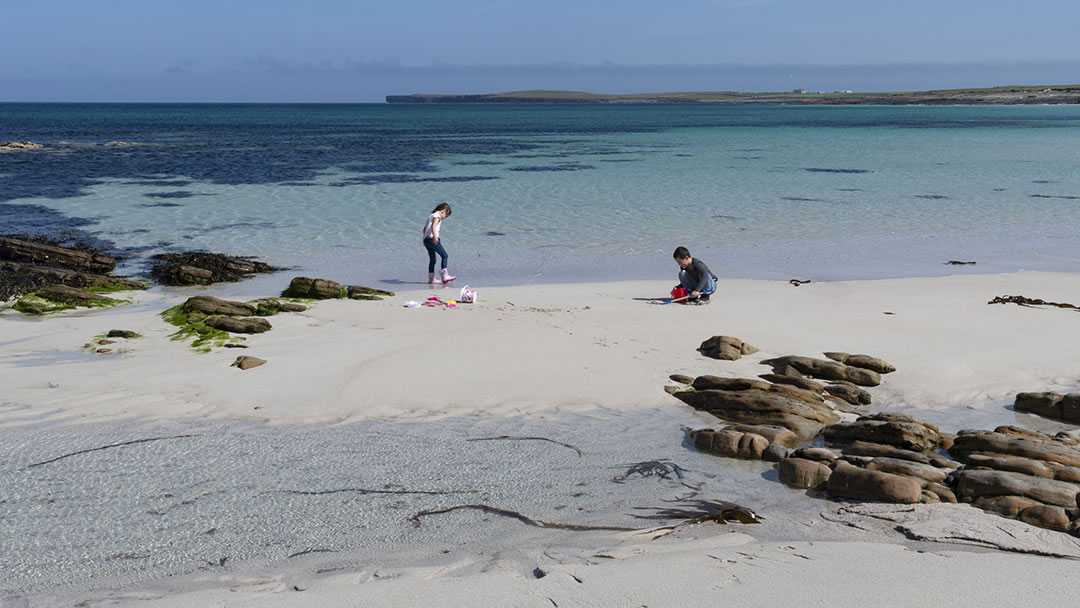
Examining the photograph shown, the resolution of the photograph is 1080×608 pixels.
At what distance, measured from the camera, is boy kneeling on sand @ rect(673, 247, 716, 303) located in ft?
43.2

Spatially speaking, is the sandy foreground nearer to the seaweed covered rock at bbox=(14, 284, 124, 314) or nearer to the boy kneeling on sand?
the boy kneeling on sand

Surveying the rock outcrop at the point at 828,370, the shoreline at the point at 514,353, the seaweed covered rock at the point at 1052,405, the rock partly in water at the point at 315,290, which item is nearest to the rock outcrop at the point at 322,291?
the rock partly in water at the point at 315,290

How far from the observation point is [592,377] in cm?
943

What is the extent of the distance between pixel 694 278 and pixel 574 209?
11.9 metres

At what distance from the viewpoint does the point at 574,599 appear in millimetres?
4922

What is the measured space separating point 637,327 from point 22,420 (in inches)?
282

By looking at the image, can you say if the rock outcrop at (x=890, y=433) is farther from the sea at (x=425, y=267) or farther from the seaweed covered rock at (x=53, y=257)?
the seaweed covered rock at (x=53, y=257)

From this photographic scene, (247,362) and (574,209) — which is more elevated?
(574,209)

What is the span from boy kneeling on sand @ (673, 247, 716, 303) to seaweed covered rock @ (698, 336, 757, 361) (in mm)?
2768

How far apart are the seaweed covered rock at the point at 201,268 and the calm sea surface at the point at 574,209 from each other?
0.92m

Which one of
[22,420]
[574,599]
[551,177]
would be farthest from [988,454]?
[551,177]

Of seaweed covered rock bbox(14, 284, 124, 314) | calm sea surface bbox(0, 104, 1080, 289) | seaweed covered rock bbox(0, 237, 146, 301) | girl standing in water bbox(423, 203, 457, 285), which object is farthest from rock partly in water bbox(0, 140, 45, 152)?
girl standing in water bbox(423, 203, 457, 285)

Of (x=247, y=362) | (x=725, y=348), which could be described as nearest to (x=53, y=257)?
(x=247, y=362)

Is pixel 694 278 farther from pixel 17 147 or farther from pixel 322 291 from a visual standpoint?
pixel 17 147
